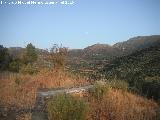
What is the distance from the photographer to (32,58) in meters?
33.8

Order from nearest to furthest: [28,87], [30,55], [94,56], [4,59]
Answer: [28,87]
[30,55]
[4,59]
[94,56]

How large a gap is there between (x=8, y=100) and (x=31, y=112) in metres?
1.96

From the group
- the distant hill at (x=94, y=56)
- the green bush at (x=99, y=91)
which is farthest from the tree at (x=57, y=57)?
the distant hill at (x=94, y=56)

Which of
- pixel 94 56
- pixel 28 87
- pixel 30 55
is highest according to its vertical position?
pixel 30 55

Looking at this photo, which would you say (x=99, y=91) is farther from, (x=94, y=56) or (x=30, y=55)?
(x=94, y=56)

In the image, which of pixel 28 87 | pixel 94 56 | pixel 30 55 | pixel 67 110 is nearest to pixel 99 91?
pixel 28 87

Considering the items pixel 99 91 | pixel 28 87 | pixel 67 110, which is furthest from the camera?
pixel 28 87

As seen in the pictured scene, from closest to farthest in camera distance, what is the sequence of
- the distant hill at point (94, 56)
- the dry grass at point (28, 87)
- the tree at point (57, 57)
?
the dry grass at point (28, 87), the tree at point (57, 57), the distant hill at point (94, 56)

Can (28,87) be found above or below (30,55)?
below

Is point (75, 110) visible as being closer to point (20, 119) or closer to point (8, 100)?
point (20, 119)

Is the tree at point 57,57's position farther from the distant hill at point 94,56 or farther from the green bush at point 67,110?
the distant hill at point 94,56

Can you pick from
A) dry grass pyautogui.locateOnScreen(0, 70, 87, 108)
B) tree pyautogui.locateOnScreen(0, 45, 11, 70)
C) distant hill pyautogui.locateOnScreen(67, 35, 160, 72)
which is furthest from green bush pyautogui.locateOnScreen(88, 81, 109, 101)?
distant hill pyautogui.locateOnScreen(67, 35, 160, 72)

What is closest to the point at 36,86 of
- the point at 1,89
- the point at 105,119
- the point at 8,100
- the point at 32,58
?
the point at 1,89

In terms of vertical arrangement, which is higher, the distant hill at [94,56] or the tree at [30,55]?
the tree at [30,55]
